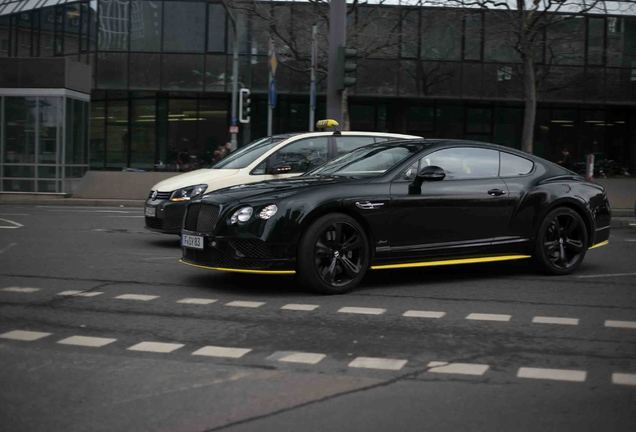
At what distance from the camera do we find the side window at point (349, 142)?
11386mm

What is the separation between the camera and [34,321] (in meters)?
6.23

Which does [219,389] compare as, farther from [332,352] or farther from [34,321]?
[34,321]

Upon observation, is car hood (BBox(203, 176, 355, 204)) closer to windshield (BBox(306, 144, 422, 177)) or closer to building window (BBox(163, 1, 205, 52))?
windshield (BBox(306, 144, 422, 177))

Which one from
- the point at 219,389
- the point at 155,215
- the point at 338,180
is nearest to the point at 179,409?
the point at 219,389

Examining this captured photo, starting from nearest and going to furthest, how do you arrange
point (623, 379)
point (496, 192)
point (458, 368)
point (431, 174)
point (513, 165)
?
point (623, 379) < point (458, 368) < point (431, 174) < point (496, 192) < point (513, 165)

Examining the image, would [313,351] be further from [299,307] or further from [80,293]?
[80,293]

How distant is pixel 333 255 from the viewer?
7.37 metres

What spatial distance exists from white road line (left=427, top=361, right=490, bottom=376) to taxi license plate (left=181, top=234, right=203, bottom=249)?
3129mm

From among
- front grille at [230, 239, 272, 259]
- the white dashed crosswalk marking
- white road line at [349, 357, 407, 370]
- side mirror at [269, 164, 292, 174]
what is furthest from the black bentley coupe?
white road line at [349, 357, 407, 370]

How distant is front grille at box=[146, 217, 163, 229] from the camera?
11066 millimetres

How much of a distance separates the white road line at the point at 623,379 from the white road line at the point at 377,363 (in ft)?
4.01

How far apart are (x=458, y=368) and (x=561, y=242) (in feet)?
13.9

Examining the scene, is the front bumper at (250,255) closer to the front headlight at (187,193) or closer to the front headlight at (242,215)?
the front headlight at (242,215)

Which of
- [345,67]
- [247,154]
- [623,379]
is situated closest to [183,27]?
[345,67]
